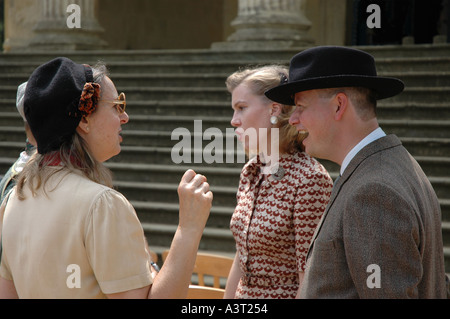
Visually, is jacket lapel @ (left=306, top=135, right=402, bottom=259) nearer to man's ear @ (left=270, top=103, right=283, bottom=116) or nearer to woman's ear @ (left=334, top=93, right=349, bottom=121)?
woman's ear @ (left=334, top=93, right=349, bottom=121)

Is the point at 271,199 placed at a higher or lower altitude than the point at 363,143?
lower

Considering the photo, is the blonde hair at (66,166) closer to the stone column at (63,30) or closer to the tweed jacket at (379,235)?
the tweed jacket at (379,235)

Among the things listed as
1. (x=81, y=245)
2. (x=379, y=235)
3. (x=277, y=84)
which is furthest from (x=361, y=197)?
(x=277, y=84)

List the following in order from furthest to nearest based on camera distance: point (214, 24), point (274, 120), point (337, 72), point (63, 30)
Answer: point (214, 24) < point (63, 30) < point (274, 120) < point (337, 72)

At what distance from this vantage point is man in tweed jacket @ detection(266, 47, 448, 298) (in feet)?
6.42

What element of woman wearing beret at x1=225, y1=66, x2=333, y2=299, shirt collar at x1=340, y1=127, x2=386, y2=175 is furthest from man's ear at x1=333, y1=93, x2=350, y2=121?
woman wearing beret at x1=225, y1=66, x2=333, y2=299

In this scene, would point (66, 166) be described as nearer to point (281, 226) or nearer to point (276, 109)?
point (281, 226)

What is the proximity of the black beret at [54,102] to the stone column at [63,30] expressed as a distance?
27.4 feet

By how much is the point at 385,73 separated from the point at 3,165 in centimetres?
472

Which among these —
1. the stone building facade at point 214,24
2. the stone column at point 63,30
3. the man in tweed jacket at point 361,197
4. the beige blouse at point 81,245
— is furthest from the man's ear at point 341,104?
the stone column at point 63,30

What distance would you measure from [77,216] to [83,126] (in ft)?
1.13

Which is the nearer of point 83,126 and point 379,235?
point 379,235

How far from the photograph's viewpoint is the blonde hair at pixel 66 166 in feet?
7.09

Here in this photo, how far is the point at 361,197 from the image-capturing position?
2.02 metres
